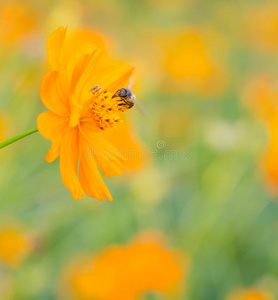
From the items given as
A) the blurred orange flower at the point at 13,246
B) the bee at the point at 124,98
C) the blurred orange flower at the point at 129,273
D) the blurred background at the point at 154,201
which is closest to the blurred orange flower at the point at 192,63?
the blurred background at the point at 154,201

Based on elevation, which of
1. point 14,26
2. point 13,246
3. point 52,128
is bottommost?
point 13,246

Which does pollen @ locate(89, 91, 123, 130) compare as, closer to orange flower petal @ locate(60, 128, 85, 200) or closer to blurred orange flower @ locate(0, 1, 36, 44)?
orange flower petal @ locate(60, 128, 85, 200)

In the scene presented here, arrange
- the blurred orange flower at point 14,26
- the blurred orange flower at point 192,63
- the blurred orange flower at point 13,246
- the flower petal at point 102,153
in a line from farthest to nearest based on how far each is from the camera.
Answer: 1. the blurred orange flower at point 192,63
2. the blurred orange flower at point 14,26
3. the blurred orange flower at point 13,246
4. the flower petal at point 102,153

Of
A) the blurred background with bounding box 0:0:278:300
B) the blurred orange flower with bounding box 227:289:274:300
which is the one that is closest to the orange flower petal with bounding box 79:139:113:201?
the blurred background with bounding box 0:0:278:300

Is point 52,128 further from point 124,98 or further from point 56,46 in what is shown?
point 124,98

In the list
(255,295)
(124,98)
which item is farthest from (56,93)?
(255,295)

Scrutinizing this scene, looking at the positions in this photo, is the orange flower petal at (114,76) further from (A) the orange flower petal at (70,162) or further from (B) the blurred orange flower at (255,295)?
(B) the blurred orange flower at (255,295)
